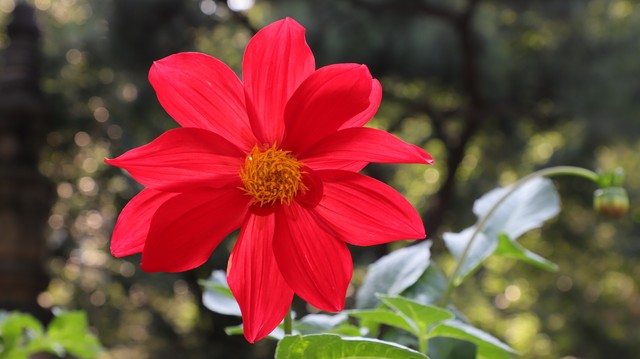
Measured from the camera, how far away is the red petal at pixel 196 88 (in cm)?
29

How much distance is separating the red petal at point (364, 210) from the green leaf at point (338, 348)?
5 cm

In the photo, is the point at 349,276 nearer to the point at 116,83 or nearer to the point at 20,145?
the point at 20,145

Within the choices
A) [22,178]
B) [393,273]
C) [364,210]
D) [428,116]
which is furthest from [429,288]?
[428,116]

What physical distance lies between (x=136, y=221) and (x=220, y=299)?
0.16 metres

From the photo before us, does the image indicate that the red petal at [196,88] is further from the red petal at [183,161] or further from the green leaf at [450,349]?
the green leaf at [450,349]

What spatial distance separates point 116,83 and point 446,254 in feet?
5.76

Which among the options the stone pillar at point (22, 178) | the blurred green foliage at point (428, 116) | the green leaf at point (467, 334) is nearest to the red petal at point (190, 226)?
the green leaf at point (467, 334)

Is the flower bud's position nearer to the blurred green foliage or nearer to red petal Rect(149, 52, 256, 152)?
red petal Rect(149, 52, 256, 152)

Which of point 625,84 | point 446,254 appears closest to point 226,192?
point 625,84

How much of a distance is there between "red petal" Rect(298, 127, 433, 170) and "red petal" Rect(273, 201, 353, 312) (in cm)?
3

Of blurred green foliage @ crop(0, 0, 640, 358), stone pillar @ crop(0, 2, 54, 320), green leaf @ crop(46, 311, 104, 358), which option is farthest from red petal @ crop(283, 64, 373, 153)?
blurred green foliage @ crop(0, 0, 640, 358)

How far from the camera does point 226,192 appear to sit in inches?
11.5

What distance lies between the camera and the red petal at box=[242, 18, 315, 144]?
294 millimetres

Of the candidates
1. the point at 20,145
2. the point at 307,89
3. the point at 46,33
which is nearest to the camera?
the point at 307,89
